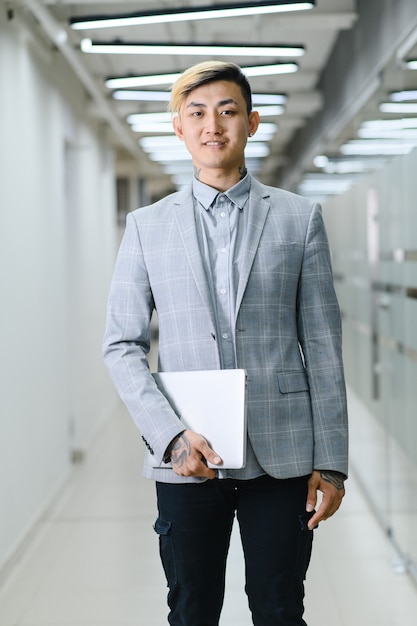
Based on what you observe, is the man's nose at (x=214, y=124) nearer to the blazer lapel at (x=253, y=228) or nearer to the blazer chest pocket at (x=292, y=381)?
the blazer lapel at (x=253, y=228)

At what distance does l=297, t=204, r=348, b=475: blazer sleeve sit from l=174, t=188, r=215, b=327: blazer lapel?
220mm

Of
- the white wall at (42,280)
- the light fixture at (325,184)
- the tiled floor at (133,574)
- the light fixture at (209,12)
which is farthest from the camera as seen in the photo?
the light fixture at (325,184)

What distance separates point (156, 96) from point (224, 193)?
4.08m

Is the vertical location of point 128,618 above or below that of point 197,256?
below

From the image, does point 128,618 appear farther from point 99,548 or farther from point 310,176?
point 310,176

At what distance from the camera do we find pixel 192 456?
69.6 inches

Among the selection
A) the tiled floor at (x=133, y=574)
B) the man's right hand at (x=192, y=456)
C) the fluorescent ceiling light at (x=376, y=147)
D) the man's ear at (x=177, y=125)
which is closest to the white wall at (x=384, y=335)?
the fluorescent ceiling light at (x=376, y=147)

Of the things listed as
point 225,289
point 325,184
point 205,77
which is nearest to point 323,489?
point 225,289

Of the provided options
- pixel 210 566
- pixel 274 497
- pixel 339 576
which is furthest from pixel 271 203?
pixel 339 576

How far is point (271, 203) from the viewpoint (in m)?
1.99

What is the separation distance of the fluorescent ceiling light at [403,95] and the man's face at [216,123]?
2066 millimetres

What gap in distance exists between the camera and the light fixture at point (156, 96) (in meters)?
5.80

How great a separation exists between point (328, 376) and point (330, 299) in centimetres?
17

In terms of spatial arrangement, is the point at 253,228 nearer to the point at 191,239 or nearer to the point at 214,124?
the point at 191,239
